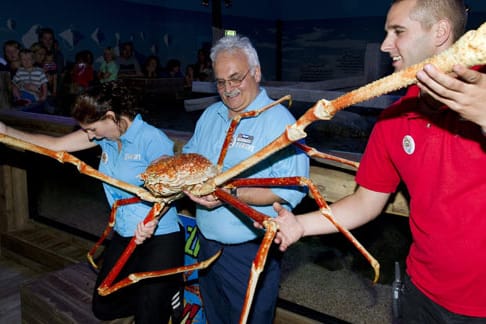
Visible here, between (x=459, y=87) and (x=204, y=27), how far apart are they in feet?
38.6

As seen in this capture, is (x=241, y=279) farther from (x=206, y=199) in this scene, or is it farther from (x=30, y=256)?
(x=30, y=256)

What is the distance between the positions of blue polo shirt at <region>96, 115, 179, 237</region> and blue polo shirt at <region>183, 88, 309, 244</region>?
0.19m

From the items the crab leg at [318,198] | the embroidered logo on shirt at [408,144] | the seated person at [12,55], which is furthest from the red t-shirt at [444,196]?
the seated person at [12,55]

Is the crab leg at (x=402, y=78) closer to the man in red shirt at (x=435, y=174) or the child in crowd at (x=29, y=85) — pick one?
the man in red shirt at (x=435, y=174)

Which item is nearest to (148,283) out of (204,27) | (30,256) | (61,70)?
(30,256)

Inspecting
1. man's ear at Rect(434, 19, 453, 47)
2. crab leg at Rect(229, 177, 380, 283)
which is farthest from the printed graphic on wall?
man's ear at Rect(434, 19, 453, 47)

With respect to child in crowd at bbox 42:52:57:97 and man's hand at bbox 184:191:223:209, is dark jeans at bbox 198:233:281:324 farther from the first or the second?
child in crowd at bbox 42:52:57:97

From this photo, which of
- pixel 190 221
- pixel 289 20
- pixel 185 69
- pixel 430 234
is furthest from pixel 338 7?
pixel 430 234

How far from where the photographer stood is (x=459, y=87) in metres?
0.76

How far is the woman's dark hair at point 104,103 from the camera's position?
6.07 ft

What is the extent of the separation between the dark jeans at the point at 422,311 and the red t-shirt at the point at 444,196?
0.07 feet

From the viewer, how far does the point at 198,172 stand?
1552 millimetres

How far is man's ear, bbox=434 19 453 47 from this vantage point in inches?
42.8

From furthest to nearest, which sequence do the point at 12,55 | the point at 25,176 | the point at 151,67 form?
1. the point at 151,67
2. the point at 12,55
3. the point at 25,176
